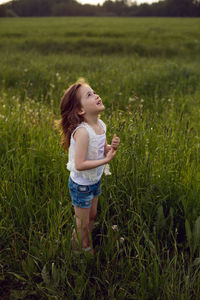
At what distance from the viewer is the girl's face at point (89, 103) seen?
190cm

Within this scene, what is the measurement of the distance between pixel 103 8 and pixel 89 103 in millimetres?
80991

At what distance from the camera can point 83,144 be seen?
6.10ft

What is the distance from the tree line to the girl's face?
62.6 m

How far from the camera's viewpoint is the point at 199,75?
833 centimetres

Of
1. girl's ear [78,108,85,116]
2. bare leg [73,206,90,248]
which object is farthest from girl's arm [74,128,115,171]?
bare leg [73,206,90,248]

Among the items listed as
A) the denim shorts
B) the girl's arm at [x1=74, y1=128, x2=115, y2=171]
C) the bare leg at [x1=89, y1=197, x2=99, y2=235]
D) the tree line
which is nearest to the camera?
the girl's arm at [x1=74, y1=128, x2=115, y2=171]

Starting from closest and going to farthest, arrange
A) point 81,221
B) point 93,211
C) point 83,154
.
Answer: point 83,154 → point 81,221 → point 93,211

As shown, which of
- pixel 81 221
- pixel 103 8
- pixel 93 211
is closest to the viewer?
pixel 81 221

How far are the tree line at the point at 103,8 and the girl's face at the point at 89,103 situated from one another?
62.6 m

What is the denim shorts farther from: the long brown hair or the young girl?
the long brown hair

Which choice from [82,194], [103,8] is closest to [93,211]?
[82,194]

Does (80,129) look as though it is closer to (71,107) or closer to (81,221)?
(71,107)

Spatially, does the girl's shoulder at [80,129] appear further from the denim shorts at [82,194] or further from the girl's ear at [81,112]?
the denim shorts at [82,194]

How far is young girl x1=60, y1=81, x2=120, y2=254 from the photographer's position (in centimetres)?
186
